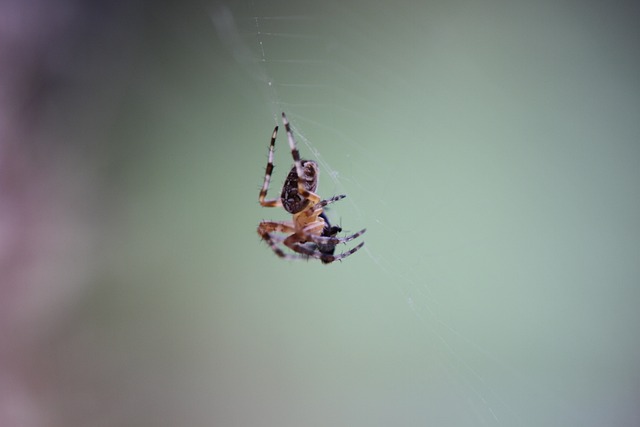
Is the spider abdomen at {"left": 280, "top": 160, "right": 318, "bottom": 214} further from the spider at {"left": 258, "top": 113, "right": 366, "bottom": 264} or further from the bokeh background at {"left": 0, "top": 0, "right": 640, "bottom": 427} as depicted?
the bokeh background at {"left": 0, "top": 0, "right": 640, "bottom": 427}

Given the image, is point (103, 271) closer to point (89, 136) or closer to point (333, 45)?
point (89, 136)

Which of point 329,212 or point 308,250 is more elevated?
point 329,212

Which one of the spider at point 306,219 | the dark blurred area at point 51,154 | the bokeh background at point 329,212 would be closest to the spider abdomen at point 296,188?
the spider at point 306,219

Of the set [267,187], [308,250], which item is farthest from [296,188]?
[308,250]

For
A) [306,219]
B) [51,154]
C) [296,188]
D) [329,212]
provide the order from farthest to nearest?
[51,154] < [329,212] < [306,219] < [296,188]

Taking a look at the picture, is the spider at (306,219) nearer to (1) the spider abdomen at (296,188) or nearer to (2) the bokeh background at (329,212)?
(1) the spider abdomen at (296,188)

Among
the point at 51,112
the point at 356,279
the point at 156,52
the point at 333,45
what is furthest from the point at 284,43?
the point at 51,112

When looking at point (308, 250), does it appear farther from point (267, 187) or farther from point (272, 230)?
point (267, 187)

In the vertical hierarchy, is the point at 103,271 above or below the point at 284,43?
below
